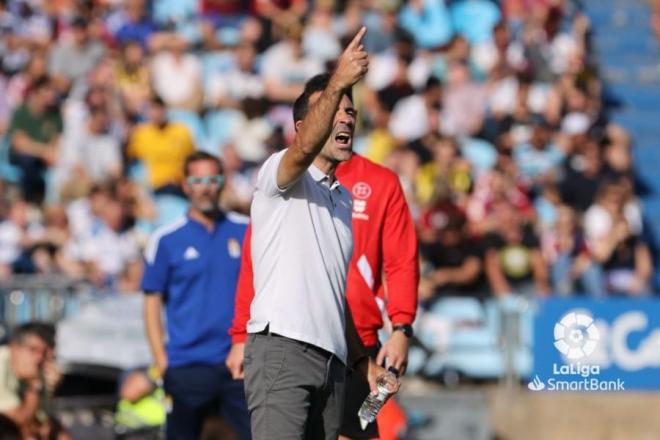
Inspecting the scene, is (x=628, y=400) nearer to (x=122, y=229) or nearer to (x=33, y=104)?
(x=122, y=229)

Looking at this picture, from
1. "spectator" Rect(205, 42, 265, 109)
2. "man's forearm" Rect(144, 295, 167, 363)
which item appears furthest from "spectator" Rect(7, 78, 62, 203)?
"man's forearm" Rect(144, 295, 167, 363)

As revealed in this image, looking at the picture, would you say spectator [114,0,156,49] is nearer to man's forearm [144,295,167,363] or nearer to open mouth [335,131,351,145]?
man's forearm [144,295,167,363]

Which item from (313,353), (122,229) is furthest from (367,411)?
(122,229)

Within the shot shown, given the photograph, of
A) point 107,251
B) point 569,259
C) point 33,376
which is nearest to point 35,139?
point 107,251

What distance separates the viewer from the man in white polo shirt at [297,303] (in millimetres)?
6289

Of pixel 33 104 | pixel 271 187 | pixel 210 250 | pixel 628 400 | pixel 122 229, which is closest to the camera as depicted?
pixel 271 187

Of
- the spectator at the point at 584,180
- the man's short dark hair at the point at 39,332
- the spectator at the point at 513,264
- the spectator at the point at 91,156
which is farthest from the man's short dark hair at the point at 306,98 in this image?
the spectator at the point at 91,156

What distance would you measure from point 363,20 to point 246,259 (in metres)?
12.2

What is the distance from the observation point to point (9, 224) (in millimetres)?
16578

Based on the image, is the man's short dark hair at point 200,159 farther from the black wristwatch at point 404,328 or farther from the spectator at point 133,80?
the spectator at point 133,80

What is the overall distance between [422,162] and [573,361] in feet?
27.6

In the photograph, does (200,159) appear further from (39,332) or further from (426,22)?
(426,22)

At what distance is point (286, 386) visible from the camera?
6289mm

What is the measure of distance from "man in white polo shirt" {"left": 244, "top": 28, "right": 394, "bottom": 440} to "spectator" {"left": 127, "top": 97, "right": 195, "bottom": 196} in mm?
10247
